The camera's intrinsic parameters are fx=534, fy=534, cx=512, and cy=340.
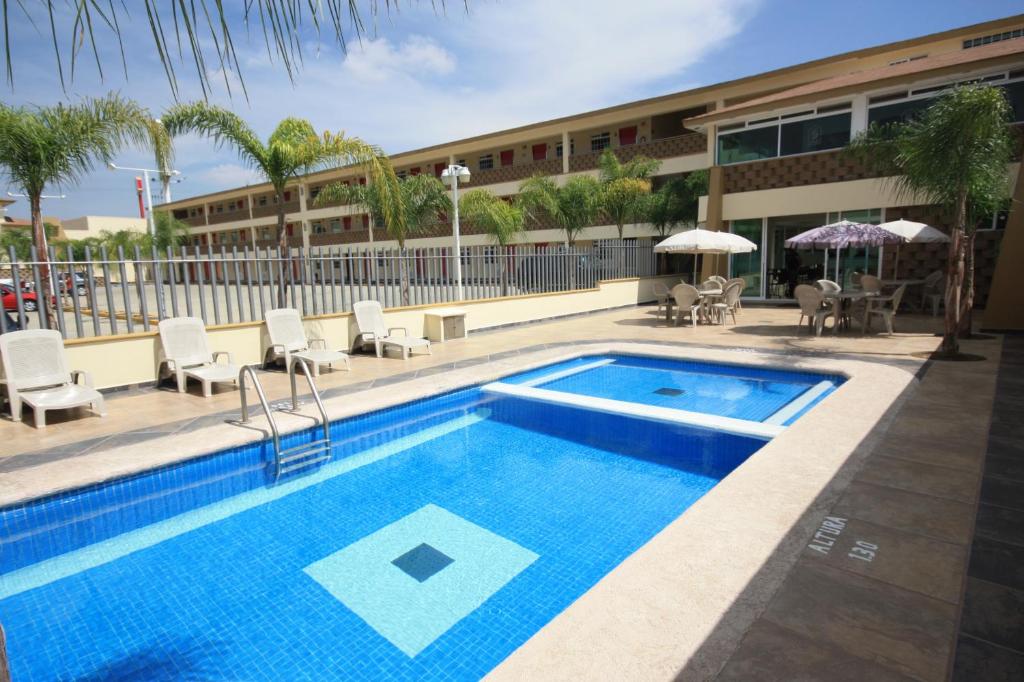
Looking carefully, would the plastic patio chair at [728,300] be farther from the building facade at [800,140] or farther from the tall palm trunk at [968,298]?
the building facade at [800,140]

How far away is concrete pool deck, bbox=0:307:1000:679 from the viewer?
2225 millimetres

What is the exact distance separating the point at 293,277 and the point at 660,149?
59.9 feet

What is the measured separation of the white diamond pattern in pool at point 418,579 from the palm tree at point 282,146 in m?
7.27

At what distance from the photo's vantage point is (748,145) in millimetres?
17375

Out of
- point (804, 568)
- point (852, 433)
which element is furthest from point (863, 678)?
point (852, 433)

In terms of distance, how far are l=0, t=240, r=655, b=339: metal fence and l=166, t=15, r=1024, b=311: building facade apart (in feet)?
7.91

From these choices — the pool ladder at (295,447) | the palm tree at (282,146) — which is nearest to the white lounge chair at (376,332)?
the palm tree at (282,146)

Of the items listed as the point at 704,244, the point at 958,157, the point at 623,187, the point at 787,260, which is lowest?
the point at 787,260

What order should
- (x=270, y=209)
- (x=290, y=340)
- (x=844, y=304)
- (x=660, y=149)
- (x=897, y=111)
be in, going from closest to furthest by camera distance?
1. (x=290, y=340)
2. (x=844, y=304)
3. (x=897, y=111)
4. (x=660, y=149)
5. (x=270, y=209)

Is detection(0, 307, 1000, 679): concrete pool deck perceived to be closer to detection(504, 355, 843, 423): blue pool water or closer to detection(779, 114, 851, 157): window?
detection(504, 355, 843, 423): blue pool water

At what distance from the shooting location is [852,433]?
495cm

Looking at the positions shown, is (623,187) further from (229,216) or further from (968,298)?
(229,216)

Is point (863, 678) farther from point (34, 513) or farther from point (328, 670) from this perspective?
point (34, 513)

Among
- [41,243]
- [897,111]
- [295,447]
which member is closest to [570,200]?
[897,111]
